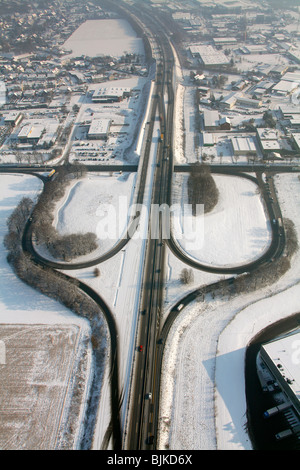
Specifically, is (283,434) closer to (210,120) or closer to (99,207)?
(99,207)

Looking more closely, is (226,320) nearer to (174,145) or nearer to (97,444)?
(97,444)

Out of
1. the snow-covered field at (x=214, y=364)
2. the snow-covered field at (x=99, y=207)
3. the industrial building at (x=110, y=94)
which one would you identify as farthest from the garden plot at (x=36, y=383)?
the industrial building at (x=110, y=94)

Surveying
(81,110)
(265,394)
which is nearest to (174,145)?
(81,110)

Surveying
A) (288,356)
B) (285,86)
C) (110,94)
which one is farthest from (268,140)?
(288,356)

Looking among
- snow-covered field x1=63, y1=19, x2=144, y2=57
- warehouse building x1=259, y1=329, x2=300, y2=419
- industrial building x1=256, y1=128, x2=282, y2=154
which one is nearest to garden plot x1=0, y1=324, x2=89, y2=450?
warehouse building x1=259, y1=329, x2=300, y2=419

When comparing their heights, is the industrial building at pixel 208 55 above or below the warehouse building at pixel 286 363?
above

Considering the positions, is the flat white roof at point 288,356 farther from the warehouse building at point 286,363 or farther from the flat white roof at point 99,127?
the flat white roof at point 99,127
